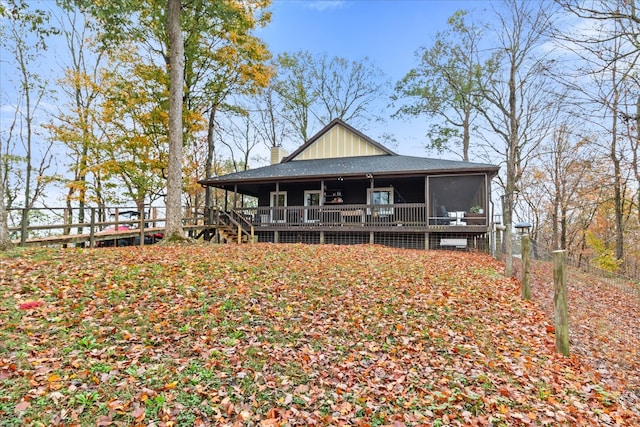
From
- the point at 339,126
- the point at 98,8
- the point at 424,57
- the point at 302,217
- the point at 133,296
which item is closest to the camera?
the point at 133,296

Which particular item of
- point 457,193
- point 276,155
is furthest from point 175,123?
point 457,193

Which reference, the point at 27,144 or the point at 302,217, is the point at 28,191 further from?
the point at 302,217

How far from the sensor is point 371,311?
570 cm

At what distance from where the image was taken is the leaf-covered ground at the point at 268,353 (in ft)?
10.5

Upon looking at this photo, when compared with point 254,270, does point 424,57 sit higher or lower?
higher

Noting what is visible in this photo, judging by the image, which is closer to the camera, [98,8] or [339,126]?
[98,8]

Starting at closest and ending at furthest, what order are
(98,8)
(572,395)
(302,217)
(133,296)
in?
(572,395) → (133,296) → (98,8) → (302,217)

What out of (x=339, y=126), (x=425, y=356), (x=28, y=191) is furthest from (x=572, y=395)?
(x=28, y=191)

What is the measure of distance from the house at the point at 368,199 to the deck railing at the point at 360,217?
0.04m

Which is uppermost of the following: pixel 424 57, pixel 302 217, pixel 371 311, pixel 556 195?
pixel 424 57

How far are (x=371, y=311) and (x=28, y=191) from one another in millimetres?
24875

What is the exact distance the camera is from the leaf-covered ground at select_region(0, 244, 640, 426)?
10.5 ft

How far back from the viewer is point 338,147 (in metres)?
19.7

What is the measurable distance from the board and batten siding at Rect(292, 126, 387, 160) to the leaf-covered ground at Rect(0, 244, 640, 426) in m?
13.1
